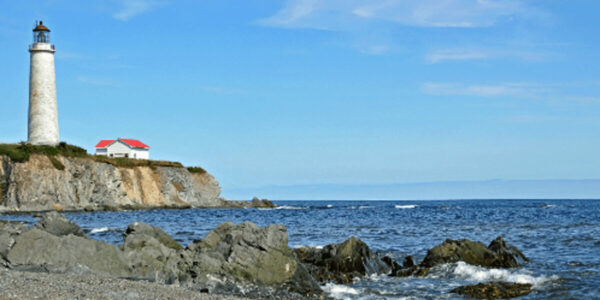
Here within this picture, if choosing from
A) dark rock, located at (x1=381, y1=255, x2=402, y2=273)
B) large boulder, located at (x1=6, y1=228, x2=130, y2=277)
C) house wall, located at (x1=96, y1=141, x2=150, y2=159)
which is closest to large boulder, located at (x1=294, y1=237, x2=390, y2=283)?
dark rock, located at (x1=381, y1=255, x2=402, y2=273)

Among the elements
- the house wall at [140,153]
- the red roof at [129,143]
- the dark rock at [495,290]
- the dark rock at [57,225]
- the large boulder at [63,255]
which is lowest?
the dark rock at [495,290]

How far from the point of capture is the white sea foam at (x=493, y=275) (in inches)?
717

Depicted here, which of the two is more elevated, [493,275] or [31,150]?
[31,150]

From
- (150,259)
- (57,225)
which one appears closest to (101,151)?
(57,225)

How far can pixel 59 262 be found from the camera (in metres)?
16.6

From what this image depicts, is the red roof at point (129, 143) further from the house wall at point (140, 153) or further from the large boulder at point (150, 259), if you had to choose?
the large boulder at point (150, 259)

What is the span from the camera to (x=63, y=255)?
55.2 feet

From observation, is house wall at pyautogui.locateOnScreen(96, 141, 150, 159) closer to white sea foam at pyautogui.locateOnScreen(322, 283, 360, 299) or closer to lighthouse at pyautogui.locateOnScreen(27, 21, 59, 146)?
lighthouse at pyautogui.locateOnScreen(27, 21, 59, 146)

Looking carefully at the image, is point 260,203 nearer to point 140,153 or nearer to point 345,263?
point 140,153

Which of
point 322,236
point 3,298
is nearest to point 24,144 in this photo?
point 322,236

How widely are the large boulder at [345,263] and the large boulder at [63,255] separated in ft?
18.9

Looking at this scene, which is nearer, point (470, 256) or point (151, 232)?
point (470, 256)

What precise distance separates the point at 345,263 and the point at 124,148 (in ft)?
265

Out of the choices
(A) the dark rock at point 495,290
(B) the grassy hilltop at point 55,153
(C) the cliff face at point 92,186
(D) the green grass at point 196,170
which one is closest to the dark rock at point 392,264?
(A) the dark rock at point 495,290
